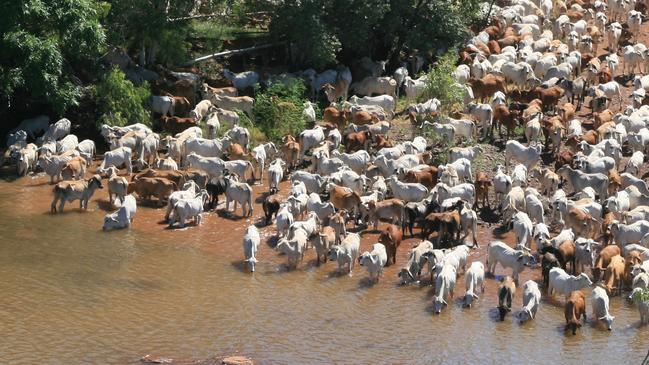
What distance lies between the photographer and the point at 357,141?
27.2 m

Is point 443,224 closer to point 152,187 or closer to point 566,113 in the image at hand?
point 152,187

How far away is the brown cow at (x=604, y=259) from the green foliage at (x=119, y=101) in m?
11.9

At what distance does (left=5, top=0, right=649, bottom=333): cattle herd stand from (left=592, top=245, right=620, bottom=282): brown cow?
1.1 inches

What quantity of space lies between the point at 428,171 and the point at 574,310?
22.1 ft

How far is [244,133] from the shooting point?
1076 inches

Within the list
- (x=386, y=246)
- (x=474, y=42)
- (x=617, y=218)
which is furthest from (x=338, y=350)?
(x=474, y=42)

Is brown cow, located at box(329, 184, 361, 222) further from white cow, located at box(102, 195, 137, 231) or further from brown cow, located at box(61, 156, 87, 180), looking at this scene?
brown cow, located at box(61, 156, 87, 180)

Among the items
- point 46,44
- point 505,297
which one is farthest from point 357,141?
point 505,297

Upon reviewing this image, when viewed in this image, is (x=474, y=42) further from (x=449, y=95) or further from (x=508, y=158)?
(x=508, y=158)

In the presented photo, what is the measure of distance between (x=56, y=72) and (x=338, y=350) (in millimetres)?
11735

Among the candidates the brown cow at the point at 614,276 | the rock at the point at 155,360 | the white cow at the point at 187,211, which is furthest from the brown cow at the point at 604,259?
the rock at the point at 155,360

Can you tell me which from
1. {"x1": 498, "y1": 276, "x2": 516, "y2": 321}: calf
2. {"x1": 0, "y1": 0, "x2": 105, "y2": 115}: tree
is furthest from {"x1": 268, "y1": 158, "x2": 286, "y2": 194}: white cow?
{"x1": 498, "y1": 276, "x2": 516, "y2": 321}: calf

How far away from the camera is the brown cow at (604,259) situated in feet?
70.4

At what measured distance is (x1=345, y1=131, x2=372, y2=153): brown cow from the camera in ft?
89.4
